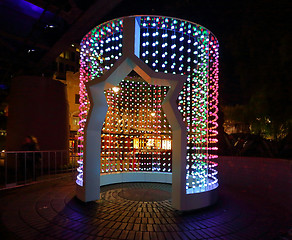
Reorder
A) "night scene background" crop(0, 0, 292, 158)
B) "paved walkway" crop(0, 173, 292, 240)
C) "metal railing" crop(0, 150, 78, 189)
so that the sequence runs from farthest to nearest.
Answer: "metal railing" crop(0, 150, 78, 189)
"night scene background" crop(0, 0, 292, 158)
"paved walkway" crop(0, 173, 292, 240)

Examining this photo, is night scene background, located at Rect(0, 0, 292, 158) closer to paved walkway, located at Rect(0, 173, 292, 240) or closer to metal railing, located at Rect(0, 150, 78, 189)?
paved walkway, located at Rect(0, 173, 292, 240)

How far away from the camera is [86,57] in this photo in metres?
5.43

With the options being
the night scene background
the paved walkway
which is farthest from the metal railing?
the night scene background

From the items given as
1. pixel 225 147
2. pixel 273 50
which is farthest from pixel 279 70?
pixel 225 147

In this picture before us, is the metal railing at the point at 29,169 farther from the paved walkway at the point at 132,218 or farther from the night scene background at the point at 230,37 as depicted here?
the night scene background at the point at 230,37

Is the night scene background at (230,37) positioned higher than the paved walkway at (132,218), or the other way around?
the night scene background at (230,37)

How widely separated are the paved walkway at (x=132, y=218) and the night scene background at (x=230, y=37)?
2166 mm

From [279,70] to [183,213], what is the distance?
3262 mm

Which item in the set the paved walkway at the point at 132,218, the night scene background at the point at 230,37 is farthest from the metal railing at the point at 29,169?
the night scene background at the point at 230,37

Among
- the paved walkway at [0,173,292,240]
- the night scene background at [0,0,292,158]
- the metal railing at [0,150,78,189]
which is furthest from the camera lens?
the metal railing at [0,150,78,189]

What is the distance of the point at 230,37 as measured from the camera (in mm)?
5043

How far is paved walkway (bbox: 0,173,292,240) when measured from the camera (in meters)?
3.19

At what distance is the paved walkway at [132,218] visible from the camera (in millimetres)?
3191

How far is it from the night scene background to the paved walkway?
2.17 metres
